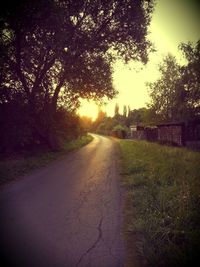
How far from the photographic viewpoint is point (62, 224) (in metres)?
6.28

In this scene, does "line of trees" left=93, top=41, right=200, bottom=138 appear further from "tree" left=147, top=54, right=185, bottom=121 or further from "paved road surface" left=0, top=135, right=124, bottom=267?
"paved road surface" left=0, top=135, right=124, bottom=267

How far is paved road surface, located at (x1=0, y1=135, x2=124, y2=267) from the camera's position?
4.78 m

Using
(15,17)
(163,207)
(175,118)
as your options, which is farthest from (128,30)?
(175,118)

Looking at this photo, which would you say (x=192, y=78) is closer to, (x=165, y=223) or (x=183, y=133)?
(x=183, y=133)

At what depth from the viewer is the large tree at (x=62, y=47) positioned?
1695cm

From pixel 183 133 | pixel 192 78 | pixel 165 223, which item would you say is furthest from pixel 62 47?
pixel 192 78

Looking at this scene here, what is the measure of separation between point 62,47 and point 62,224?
15.6 m

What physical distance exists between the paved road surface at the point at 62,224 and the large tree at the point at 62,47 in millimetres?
10973

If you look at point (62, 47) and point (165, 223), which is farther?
point (62, 47)

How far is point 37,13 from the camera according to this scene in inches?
633

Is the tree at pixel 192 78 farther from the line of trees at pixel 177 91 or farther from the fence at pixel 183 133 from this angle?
the fence at pixel 183 133

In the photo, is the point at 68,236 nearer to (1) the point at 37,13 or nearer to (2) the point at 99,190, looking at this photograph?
(2) the point at 99,190

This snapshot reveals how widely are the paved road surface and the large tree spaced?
36.0ft

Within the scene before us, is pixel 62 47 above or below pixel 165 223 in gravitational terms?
above
